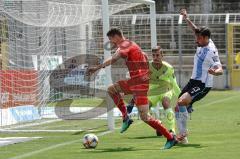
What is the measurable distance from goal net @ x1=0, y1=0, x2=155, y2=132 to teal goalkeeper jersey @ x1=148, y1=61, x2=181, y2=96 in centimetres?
249

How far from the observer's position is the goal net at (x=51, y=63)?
18.8m

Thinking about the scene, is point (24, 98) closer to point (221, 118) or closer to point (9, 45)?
point (9, 45)

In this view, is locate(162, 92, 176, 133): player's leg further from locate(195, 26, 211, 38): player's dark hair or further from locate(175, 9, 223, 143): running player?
locate(195, 26, 211, 38): player's dark hair

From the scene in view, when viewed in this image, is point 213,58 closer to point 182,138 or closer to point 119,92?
point 182,138

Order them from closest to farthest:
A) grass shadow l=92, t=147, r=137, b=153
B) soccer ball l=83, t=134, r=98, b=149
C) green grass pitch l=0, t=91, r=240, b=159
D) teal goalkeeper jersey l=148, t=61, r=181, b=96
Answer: green grass pitch l=0, t=91, r=240, b=159 < grass shadow l=92, t=147, r=137, b=153 < soccer ball l=83, t=134, r=98, b=149 < teal goalkeeper jersey l=148, t=61, r=181, b=96

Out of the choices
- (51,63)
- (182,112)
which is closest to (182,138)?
(182,112)

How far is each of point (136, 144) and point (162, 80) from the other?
2.68 metres

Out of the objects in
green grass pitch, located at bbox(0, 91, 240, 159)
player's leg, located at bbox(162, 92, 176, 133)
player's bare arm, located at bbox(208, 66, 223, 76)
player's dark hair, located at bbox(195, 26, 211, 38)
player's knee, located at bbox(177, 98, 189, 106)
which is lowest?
green grass pitch, located at bbox(0, 91, 240, 159)

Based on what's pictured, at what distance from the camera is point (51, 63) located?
69.9ft

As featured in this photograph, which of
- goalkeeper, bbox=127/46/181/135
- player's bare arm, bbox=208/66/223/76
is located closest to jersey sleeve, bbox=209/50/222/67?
player's bare arm, bbox=208/66/223/76

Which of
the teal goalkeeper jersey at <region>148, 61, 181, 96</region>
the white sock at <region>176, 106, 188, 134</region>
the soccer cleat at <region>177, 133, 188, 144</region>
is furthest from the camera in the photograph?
the teal goalkeeper jersey at <region>148, 61, 181, 96</region>

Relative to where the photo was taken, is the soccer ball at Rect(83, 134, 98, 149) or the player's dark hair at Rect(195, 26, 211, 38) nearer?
the soccer ball at Rect(83, 134, 98, 149)

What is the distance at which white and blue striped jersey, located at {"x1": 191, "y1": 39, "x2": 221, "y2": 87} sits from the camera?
12.9 metres

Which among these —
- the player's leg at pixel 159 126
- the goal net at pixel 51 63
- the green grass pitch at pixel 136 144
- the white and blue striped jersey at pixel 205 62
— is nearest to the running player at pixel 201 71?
the white and blue striped jersey at pixel 205 62
